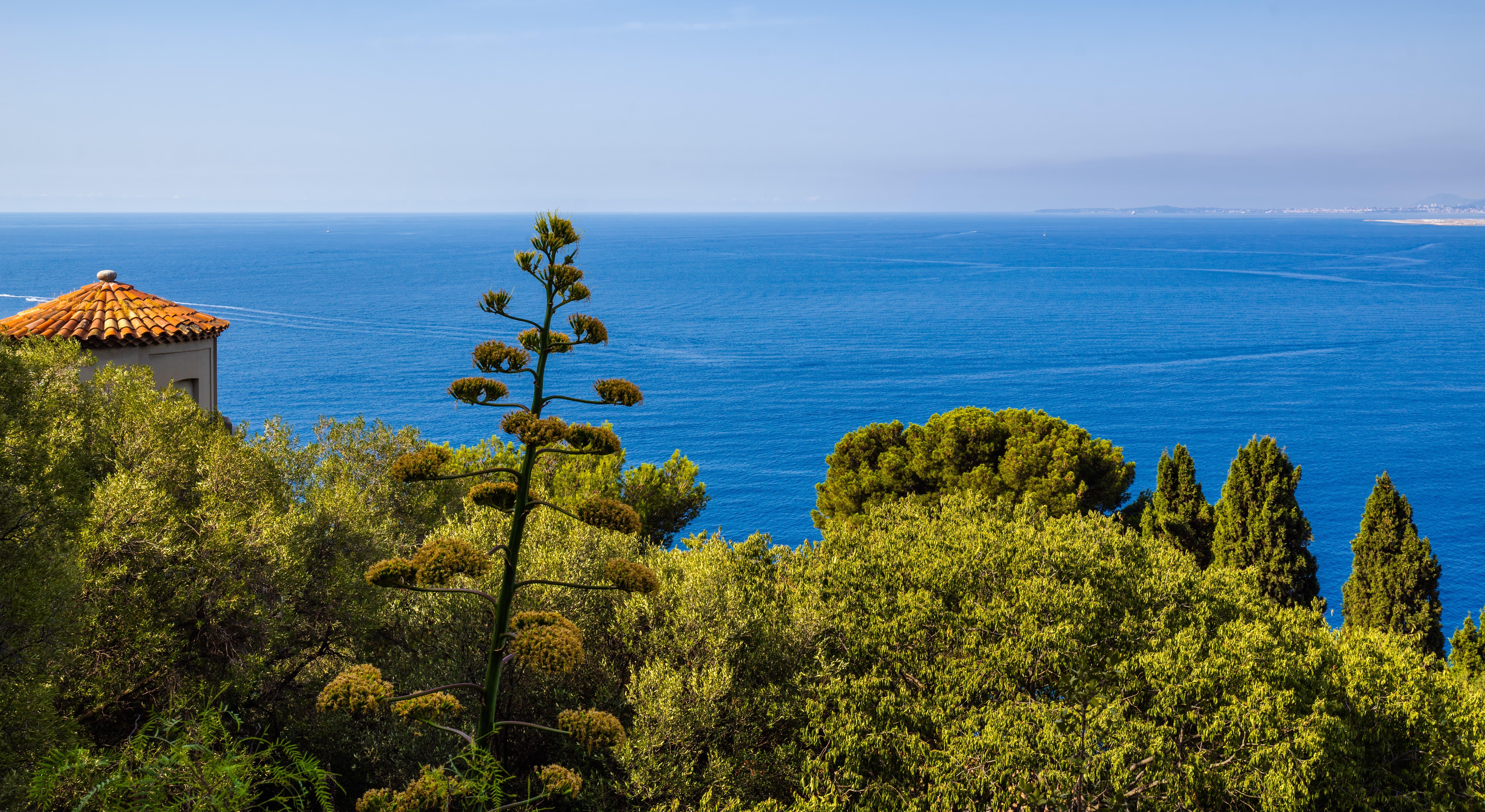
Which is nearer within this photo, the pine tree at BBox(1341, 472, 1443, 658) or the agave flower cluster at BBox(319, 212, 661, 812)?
the agave flower cluster at BBox(319, 212, 661, 812)

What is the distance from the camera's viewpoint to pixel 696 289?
164 meters

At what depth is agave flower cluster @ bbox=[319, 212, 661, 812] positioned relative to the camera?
729 centimetres

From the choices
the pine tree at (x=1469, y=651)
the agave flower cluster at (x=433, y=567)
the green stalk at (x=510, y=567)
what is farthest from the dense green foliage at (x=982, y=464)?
the agave flower cluster at (x=433, y=567)

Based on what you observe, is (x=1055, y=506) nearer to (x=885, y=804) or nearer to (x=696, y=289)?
(x=885, y=804)

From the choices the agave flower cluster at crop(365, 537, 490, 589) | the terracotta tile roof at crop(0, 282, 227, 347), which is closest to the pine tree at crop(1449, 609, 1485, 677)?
the agave flower cluster at crop(365, 537, 490, 589)

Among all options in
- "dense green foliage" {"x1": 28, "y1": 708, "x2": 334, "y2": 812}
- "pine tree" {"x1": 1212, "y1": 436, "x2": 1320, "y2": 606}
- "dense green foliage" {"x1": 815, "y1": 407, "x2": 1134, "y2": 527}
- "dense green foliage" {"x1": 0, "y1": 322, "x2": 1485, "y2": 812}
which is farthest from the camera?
"dense green foliage" {"x1": 815, "y1": 407, "x2": 1134, "y2": 527}

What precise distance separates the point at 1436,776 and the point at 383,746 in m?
13.1

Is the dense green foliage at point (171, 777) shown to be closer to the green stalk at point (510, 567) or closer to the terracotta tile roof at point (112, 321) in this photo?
the green stalk at point (510, 567)

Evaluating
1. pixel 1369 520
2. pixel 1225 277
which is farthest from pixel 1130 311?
pixel 1369 520

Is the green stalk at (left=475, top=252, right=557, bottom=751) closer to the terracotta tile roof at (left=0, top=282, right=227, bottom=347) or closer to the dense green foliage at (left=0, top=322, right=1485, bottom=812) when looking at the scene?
the dense green foliage at (left=0, top=322, right=1485, bottom=812)

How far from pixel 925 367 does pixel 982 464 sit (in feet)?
250

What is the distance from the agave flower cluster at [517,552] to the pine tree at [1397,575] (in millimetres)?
23710

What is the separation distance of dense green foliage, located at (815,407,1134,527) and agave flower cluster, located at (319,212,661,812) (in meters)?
19.2

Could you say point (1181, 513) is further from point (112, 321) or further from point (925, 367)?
point (925, 367)
